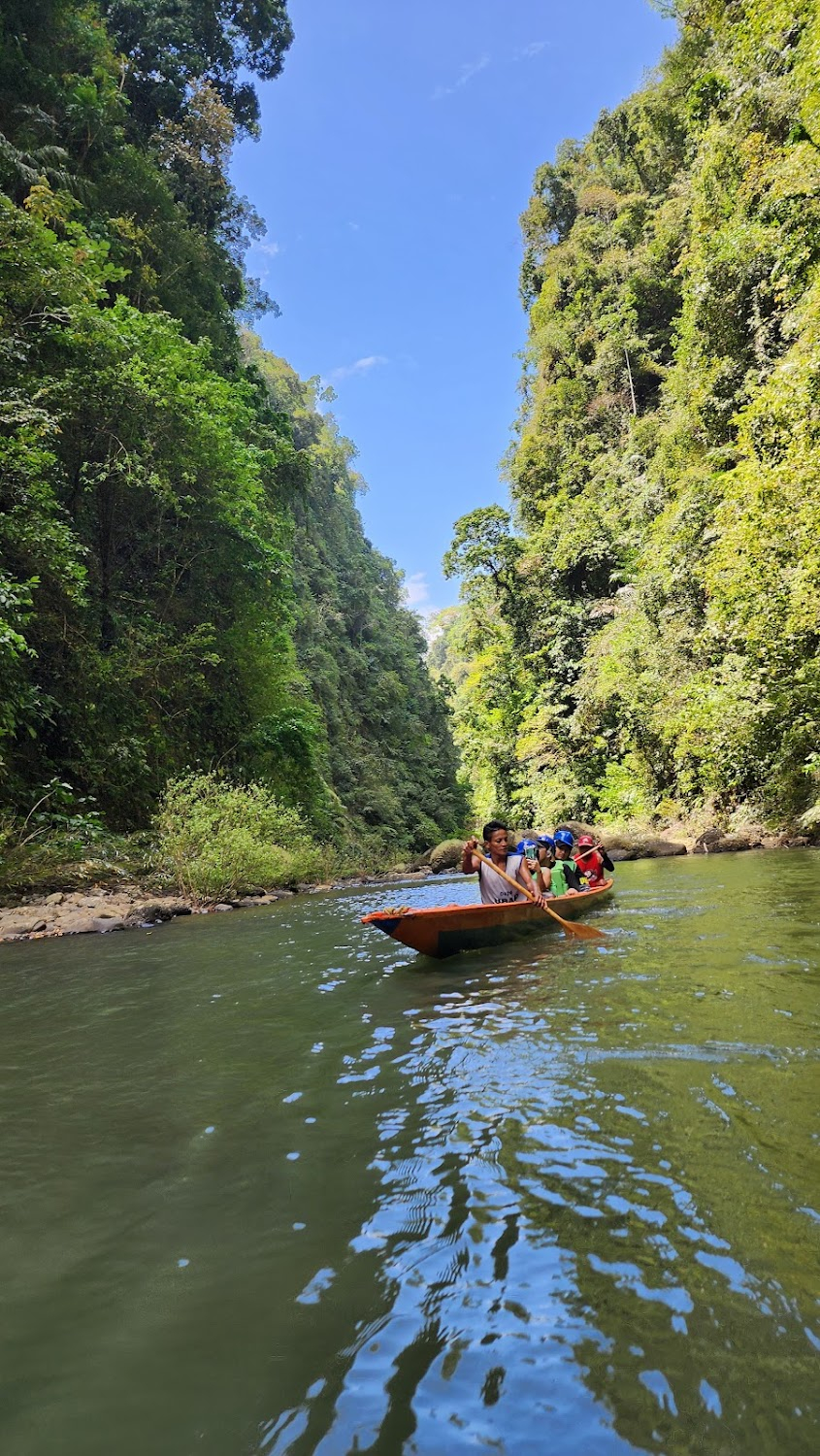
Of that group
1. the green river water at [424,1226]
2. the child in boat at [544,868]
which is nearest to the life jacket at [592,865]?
the child in boat at [544,868]

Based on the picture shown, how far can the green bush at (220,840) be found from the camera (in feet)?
35.9

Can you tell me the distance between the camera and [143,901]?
10.1m

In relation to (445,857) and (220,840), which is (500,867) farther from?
(445,857)

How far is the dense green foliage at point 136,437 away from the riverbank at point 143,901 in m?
1.94

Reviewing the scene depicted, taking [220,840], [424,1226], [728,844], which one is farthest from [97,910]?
[728,844]

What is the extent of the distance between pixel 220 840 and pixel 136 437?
7694 mm

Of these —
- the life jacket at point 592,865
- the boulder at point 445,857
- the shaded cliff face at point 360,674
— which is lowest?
the boulder at point 445,857

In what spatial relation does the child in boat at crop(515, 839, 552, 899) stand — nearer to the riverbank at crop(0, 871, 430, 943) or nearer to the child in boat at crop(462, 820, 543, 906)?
the child in boat at crop(462, 820, 543, 906)

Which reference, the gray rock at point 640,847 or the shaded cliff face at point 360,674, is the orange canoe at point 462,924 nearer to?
the gray rock at point 640,847

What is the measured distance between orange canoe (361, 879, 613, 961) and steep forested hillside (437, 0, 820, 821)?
7.18 m

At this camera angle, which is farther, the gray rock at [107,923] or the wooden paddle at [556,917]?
the gray rock at [107,923]

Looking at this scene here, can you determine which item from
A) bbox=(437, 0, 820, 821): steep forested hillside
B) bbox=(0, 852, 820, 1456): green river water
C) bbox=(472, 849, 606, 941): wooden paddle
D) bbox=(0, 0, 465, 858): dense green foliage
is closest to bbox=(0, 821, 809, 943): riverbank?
bbox=(437, 0, 820, 821): steep forested hillside

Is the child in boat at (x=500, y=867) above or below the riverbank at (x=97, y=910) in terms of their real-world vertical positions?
above

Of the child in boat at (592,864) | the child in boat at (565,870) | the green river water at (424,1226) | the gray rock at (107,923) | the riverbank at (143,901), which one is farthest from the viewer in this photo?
the child in boat at (592,864)
